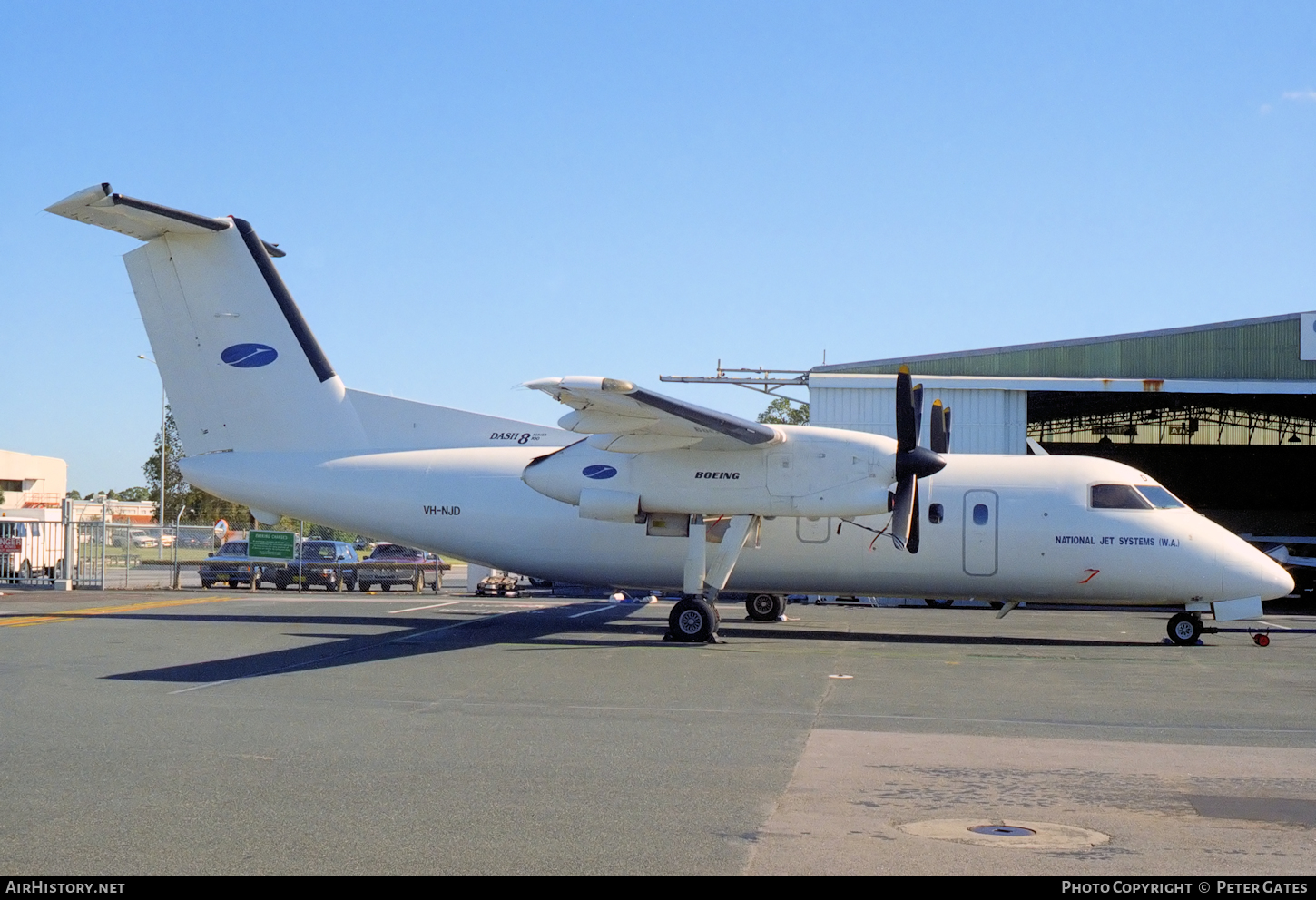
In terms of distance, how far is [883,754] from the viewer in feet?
28.2

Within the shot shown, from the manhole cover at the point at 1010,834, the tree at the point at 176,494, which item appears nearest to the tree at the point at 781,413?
the tree at the point at 176,494

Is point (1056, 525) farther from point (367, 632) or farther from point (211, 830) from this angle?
point (211, 830)

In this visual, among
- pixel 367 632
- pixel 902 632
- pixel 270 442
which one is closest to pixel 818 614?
pixel 902 632

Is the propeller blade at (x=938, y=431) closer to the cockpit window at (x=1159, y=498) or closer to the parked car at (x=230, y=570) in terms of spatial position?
the cockpit window at (x=1159, y=498)

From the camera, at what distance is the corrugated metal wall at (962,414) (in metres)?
31.1

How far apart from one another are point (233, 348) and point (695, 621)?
9331 mm

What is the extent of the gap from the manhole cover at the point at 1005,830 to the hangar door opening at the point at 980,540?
1226cm

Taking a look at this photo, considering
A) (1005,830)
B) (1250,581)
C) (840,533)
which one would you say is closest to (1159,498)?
(1250,581)

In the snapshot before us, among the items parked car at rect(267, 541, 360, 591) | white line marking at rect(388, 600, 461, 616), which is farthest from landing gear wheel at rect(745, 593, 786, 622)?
parked car at rect(267, 541, 360, 591)

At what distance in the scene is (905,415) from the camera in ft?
53.1

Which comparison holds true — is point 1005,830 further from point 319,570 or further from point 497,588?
point 319,570

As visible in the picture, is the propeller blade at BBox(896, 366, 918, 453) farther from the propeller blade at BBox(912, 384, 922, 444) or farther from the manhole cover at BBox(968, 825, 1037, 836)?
→ the manhole cover at BBox(968, 825, 1037, 836)

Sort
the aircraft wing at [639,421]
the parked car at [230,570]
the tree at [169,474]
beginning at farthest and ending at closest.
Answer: the tree at [169,474] → the parked car at [230,570] → the aircraft wing at [639,421]
